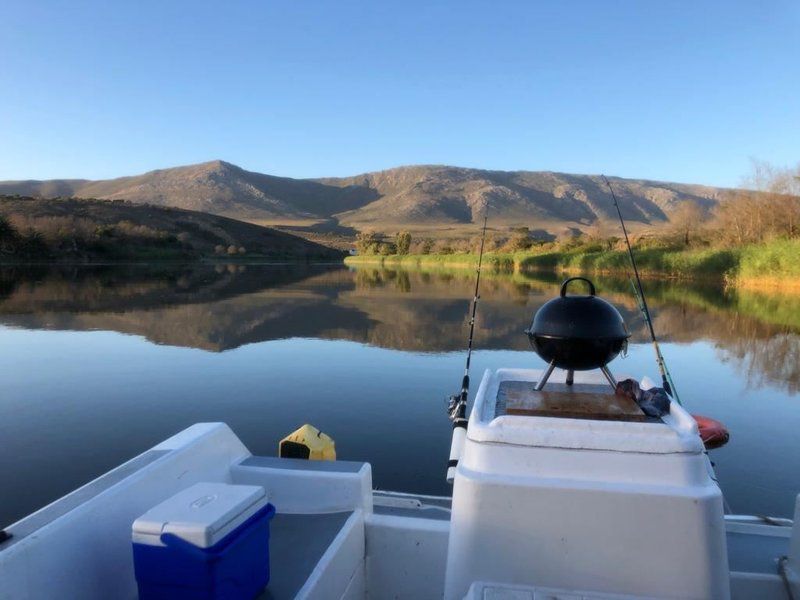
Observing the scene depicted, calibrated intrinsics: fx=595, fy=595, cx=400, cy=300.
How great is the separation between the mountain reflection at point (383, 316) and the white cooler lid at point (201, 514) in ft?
30.3

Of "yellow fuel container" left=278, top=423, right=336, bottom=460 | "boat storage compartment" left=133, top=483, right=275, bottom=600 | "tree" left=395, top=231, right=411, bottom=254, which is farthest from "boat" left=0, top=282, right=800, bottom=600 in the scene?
"tree" left=395, top=231, right=411, bottom=254

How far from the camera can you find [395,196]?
174 m

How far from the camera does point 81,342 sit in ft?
39.7

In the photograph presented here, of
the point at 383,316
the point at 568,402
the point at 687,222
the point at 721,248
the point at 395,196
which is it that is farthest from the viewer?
the point at 395,196

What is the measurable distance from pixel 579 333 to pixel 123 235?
2452 inches

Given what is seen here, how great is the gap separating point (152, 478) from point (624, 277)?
3490 centimetres

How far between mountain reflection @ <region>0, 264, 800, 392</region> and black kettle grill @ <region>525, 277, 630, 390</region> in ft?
27.2

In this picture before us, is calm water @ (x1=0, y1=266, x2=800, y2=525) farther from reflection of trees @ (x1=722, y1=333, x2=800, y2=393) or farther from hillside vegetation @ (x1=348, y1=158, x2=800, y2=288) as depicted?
hillside vegetation @ (x1=348, y1=158, x2=800, y2=288)

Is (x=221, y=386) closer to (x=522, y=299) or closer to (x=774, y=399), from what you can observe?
(x=774, y=399)

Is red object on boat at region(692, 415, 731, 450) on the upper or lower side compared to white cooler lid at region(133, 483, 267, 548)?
lower

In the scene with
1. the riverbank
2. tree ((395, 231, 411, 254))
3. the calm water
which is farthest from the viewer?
tree ((395, 231, 411, 254))

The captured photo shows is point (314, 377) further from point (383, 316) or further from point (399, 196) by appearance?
point (399, 196)

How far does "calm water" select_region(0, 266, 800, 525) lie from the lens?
578cm

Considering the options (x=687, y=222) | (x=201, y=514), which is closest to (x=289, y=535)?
(x=201, y=514)
